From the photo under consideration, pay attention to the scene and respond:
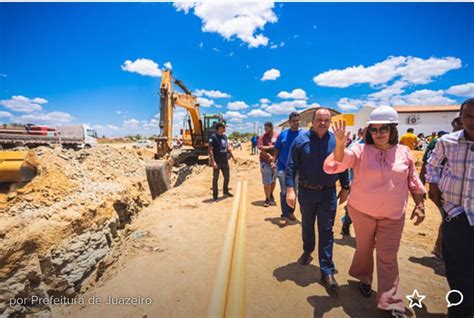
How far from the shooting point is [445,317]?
2270 millimetres

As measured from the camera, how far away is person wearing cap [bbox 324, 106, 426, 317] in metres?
2.13

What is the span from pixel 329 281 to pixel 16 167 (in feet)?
17.8

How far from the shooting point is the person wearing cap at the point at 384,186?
2.13 metres

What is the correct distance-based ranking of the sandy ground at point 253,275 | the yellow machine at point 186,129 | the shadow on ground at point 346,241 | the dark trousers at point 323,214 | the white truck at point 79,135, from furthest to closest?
1. the white truck at point 79,135
2. the yellow machine at point 186,129
3. the shadow on ground at point 346,241
4. the dark trousers at point 323,214
5. the sandy ground at point 253,275

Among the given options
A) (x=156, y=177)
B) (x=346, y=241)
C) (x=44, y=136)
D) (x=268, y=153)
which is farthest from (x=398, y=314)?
(x=44, y=136)

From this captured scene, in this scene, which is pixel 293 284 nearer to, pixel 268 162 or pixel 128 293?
pixel 128 293

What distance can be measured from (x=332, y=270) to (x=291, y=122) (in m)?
2.51

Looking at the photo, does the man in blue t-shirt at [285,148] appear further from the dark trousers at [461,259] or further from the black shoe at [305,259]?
the dark trousers at [461,259]

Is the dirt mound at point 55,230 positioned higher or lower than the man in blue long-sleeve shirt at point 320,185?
lower

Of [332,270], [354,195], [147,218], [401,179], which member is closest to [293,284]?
[332,270]

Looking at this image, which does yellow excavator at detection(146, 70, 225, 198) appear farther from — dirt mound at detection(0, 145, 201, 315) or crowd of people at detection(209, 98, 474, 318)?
crowd of people at detection(209, 98, 474, 318)

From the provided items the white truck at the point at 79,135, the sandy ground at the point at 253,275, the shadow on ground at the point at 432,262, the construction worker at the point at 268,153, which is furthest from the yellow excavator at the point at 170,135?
the white truck at the point at 79,135

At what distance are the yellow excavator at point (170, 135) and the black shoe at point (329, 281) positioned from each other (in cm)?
622

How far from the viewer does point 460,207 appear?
77.1 inches
